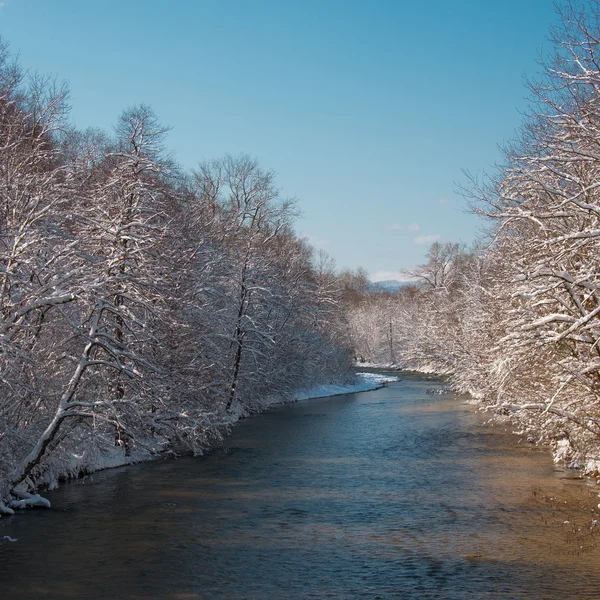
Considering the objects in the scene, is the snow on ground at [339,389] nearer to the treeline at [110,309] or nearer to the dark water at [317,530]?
the treeline at [110,309]

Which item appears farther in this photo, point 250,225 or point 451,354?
point 250,225

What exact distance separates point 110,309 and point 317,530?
22.7 feet

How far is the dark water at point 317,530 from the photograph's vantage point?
10852 mm

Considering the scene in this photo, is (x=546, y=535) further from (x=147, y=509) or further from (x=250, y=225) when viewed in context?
(x=250, y=225)

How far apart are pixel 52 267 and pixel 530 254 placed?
39.8 ft

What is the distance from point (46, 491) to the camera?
16.9m

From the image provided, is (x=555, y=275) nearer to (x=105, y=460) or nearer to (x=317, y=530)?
(x=317, y=530)

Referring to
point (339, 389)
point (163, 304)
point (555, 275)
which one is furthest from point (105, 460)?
point (339, 389)

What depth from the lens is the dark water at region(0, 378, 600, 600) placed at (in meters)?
10.9

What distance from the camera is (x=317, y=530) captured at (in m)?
13.9

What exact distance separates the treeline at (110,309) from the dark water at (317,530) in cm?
153

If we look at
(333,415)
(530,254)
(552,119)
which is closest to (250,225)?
(333,415)

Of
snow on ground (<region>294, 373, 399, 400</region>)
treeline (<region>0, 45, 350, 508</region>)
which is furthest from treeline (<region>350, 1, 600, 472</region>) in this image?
snow on ground (<region>294, 373, 399, 400</region>)

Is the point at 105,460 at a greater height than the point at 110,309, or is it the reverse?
the point at 110,309
